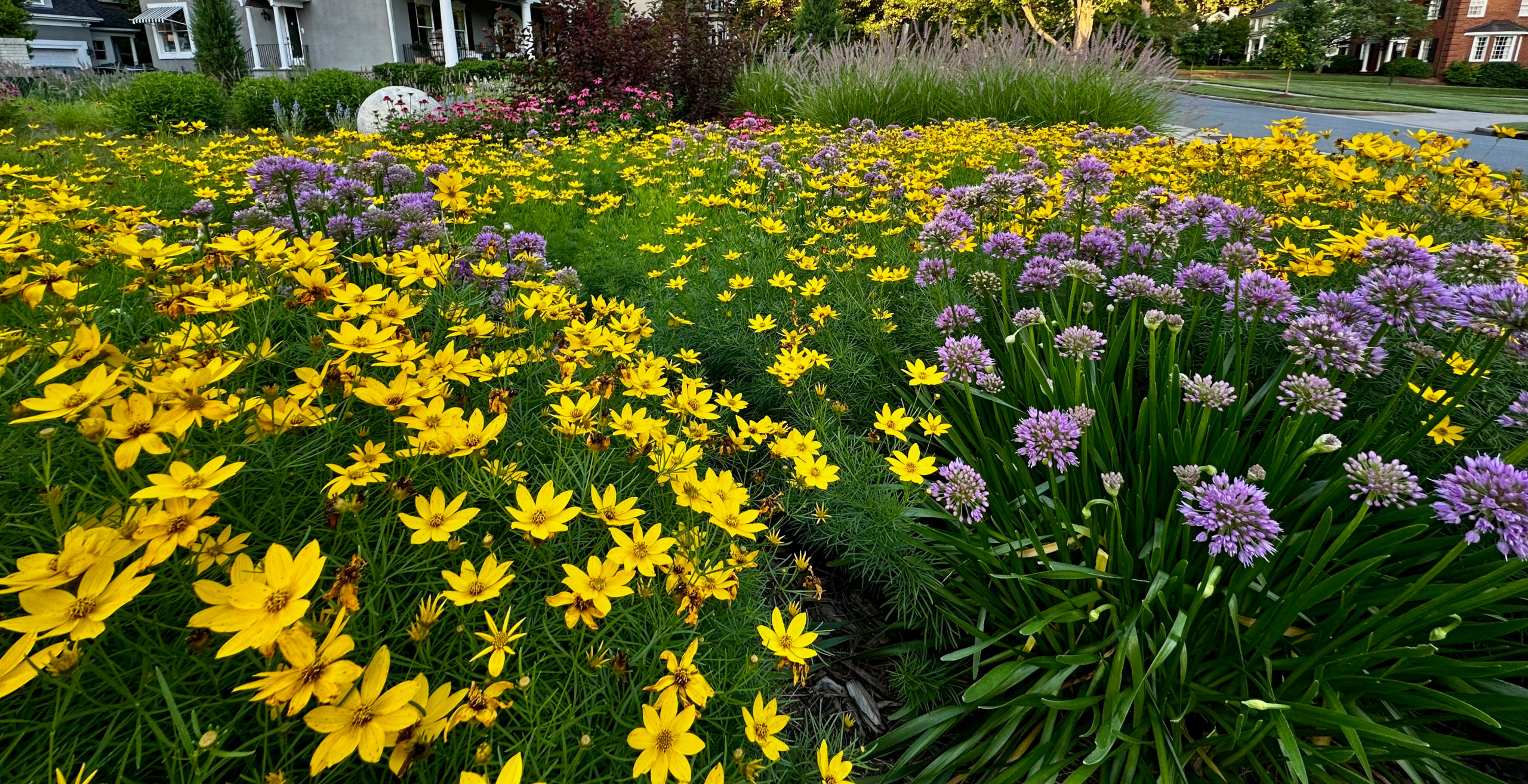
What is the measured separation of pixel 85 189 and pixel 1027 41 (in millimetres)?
11689

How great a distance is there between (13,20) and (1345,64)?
246ft

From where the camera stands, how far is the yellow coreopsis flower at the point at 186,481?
0.89 metres

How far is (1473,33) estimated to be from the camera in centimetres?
4166

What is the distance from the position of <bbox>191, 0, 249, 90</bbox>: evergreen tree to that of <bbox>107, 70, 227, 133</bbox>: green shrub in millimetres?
9381

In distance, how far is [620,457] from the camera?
1.73 meters

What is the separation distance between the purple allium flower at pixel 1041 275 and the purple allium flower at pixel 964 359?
0.47 metres

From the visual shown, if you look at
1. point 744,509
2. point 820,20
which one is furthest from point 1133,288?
point 820,20

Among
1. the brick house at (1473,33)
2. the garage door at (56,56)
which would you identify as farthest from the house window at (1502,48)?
the garage door at (56,56)

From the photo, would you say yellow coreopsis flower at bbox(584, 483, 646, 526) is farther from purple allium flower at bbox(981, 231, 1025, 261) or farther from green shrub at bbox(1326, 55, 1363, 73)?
green shrub at bbox(1326, 55, 1363, 73)

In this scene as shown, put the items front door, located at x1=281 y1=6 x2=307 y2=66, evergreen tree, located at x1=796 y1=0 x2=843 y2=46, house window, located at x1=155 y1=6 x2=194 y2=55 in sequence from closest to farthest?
evergreen tree, located at x1=796 y1=0 x2=843 y2=46, front door, located at x1=281 y1=6 x2=307 y2=66, house window, located at x1=155 y1=6 x2=194 y2=55

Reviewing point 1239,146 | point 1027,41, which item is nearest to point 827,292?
point 1239,146

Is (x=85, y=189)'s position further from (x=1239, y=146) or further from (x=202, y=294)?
(x=1239, y=146)

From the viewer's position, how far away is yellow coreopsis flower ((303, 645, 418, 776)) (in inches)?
32.4

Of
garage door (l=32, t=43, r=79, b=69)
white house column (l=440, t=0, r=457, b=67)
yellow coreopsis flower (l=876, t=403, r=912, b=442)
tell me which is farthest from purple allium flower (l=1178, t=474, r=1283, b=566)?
garage door (l=32, t=43, r=79, b=69)
